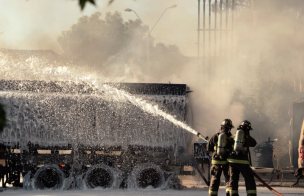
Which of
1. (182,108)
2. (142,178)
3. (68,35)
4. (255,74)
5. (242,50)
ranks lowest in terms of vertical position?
(142,178)

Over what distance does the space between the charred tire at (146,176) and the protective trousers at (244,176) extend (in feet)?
12.5

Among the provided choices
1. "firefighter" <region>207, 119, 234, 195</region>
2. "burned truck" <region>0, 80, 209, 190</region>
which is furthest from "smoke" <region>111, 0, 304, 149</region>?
"firefighter" <region>207, 119, 234, 195</region>

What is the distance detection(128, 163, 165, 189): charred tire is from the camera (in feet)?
39.6

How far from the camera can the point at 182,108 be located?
40.0 feet

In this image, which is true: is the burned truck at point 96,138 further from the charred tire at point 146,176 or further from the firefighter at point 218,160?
the firefighter at point 218,160

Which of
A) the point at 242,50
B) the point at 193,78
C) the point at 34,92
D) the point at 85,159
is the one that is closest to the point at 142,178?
the point at 85,159

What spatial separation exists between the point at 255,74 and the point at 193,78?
10.8 m

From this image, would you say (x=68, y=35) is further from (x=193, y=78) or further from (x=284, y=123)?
(x=284, y=123)

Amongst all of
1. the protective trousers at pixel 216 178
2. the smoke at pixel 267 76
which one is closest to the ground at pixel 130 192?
the protective trousers at pixel 216 178

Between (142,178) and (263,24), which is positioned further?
(263,24)

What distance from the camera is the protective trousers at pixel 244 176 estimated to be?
8.18 meters

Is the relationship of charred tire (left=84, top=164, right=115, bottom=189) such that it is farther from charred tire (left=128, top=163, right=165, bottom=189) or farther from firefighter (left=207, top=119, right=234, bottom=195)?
firefighter (left=207, top=119, right=234, bottom=195)

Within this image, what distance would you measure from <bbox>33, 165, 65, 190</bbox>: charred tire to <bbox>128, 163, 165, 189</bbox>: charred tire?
1.80 metres

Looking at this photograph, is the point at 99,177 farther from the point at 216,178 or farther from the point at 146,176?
the point at 216,178
